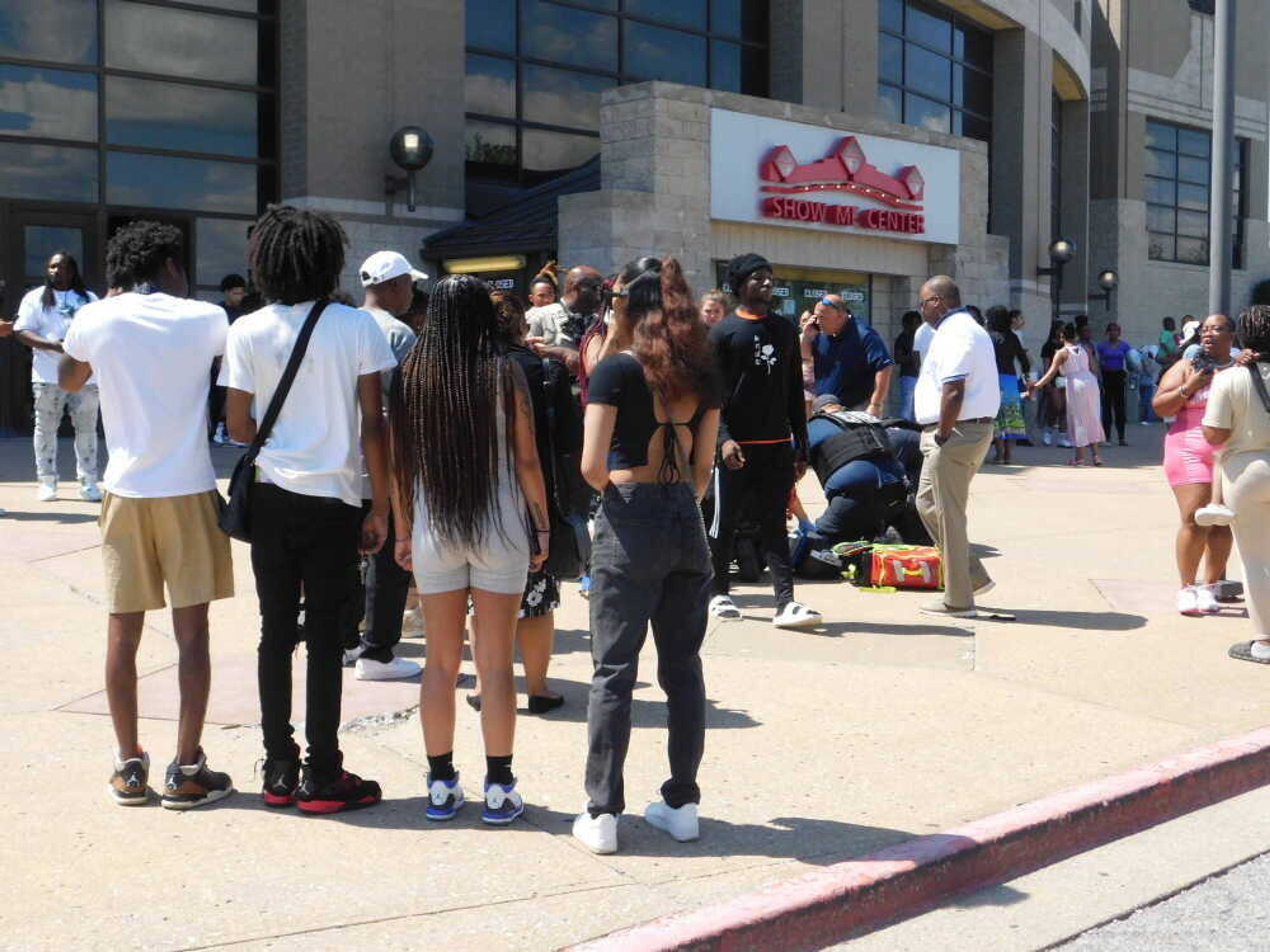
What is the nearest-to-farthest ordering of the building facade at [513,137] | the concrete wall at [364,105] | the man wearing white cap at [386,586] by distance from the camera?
the man wearing white cap at [386,586], the building facade at [513,137], the concrete wall at [364,105]

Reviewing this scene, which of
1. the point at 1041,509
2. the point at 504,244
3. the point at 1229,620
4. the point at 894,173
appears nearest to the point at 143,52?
the point at 504,244

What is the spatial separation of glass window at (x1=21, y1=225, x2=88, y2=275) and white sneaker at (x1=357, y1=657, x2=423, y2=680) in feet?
39.7

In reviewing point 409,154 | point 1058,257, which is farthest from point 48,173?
point 1058,257

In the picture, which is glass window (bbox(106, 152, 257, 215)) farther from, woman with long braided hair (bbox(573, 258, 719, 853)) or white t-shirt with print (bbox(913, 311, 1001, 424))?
woman with long braided hair (bbox(573, 258, 719, 853))

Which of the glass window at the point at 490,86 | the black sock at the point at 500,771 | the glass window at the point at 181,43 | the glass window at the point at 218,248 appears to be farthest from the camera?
the glass window at the point at 490,86

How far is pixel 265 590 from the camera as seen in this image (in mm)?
4680

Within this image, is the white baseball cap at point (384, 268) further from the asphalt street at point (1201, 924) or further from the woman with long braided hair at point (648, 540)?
the asphalt street at point (1201, 924)

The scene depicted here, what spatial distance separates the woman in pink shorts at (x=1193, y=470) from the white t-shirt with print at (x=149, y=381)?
5.75 meters

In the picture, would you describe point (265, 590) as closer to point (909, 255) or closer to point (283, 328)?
point (283, 328)

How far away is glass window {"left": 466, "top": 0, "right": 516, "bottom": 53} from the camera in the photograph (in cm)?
1947

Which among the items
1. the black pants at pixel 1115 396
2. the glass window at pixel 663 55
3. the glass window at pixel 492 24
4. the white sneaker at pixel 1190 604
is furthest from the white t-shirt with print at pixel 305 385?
the black pants at pixel 1115 396

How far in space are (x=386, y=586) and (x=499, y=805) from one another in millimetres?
2093

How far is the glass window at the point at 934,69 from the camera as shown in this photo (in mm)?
25172

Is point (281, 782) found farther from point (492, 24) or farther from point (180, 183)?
point (492, 24)
